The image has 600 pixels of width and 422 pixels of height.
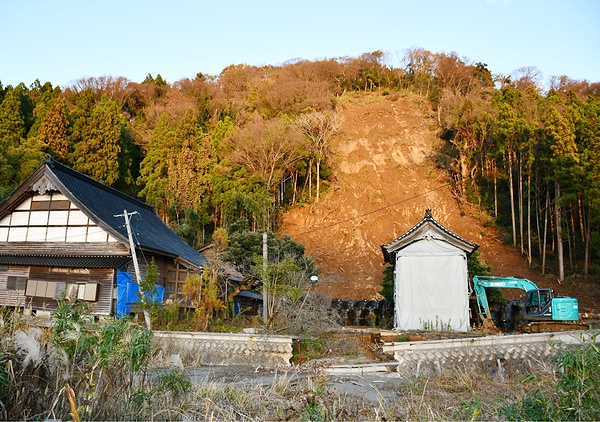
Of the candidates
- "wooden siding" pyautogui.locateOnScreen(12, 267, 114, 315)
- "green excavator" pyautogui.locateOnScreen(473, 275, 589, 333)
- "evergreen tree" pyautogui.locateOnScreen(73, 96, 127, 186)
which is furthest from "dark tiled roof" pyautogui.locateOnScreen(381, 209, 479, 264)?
"evergreen tree" pyautogui.locateOnScreen(73, 96, 127, 186)

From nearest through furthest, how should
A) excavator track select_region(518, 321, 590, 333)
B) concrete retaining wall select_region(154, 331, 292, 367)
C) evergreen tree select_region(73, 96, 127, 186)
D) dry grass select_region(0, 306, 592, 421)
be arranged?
dry grass select_region(0, 306, 592, 421), concrete retaining wall select_region(154, 331, 292, 367), excavator track select_region(518, 321, 590, 333), evergreen tree select_region(73, 96, 127, 186)

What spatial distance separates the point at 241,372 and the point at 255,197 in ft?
66.7

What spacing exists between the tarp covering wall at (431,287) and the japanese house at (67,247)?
729cm

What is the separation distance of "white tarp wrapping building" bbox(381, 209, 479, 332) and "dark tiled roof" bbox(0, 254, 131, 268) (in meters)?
9.75

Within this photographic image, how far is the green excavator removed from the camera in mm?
15430

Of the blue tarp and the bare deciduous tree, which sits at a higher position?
the bare deciduous tree

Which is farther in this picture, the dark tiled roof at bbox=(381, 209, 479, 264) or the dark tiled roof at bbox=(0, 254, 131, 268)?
the dark tiled roof at bbox=(0, 254, 131, 268)

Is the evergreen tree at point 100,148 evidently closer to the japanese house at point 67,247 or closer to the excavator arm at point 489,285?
the japanese house at point 67,247

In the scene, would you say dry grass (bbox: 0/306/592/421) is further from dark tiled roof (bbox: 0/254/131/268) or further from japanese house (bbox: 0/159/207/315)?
japanese house (bbox: 0/159/207/315)

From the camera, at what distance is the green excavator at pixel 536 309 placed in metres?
15.4

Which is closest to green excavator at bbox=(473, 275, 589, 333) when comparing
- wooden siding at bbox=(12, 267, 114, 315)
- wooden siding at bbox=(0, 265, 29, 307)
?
wooden siding at bbox=(12, 267, 114, 315)

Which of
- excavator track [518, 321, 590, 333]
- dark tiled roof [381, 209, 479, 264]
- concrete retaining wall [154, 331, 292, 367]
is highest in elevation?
dark tiled roof [381, 209, 479, 264]

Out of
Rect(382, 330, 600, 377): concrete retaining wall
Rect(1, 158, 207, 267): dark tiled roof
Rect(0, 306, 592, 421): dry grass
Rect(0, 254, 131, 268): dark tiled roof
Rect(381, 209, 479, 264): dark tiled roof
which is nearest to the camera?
Rect(0, 306, 592, 421): dry grass

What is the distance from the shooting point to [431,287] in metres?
16.9
